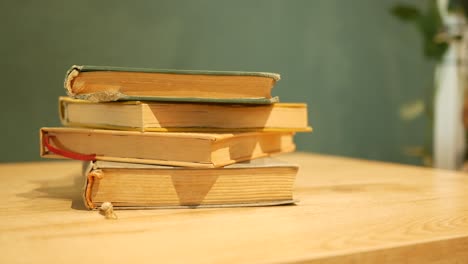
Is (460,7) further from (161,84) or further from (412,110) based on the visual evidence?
(161,84)

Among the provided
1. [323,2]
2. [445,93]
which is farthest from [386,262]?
Result: [445,93]

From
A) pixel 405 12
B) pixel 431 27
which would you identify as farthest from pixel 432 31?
pixel 405 12

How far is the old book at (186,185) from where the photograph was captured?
530 millimetres

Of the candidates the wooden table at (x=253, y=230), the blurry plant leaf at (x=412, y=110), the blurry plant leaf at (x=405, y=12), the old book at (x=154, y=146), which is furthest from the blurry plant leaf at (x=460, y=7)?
the old book at (x=154, y=146)

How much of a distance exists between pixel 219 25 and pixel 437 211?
990 millimetres

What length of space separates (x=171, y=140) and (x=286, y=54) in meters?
1.05

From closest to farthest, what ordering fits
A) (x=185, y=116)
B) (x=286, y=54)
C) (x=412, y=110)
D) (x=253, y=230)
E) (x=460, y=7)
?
(x=253, y=230)
(x=185, y=116)
(x=286, y=54)
(x=412, y=110)
(x=460, y=7)

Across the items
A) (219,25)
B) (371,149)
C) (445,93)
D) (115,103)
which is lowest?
(371,149)

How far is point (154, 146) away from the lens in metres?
0.55

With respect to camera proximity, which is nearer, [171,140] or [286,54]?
[171,140]

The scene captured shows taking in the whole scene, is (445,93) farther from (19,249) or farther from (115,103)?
(19,249)

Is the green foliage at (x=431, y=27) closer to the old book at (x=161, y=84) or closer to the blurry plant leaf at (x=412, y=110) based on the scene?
the blurry plant leaf at (x=412, y=110)

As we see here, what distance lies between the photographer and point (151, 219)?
497mm

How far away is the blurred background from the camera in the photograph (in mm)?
1225
